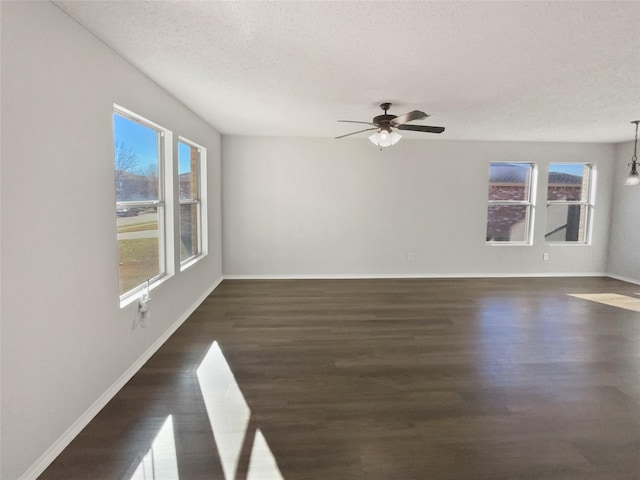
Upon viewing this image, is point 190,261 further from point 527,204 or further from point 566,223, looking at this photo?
point 566,223

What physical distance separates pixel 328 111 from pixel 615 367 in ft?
12.1

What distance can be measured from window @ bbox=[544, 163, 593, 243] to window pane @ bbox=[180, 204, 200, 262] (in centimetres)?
610

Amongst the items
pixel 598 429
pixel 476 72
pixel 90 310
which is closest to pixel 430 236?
pixel 476 72

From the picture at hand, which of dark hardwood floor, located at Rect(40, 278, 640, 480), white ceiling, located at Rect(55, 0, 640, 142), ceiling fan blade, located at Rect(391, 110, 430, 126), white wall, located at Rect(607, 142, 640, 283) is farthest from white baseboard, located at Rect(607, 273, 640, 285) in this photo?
ceiling fan blade, located at Rect(391, 110, 430, 126)

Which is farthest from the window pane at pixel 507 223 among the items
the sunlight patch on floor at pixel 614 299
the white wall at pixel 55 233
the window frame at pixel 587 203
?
the white wall at pixel 55 233

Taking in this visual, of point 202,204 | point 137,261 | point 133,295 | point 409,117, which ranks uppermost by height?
point 409,117

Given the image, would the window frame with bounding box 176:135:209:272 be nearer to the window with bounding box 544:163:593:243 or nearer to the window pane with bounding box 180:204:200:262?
the window pane with bounding box 180:204:200:262

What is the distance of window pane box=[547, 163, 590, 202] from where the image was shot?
601cm

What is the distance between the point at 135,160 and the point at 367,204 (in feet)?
12.4

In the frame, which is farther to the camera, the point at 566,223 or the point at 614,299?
the point at 566,223

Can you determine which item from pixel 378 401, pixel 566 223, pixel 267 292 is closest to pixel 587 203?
pixel 566 223

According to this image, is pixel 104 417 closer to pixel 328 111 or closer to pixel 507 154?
pixel 328 111

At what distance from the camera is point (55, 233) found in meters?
1.78

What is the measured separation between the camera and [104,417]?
6.82ft
